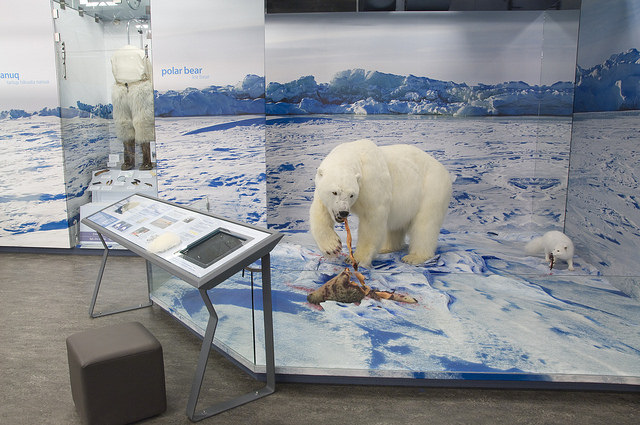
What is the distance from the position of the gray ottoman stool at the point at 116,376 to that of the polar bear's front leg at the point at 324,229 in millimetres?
1741

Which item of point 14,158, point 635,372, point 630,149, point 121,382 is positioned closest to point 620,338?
point 635,372

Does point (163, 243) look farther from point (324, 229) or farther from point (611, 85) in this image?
point (611, 85)

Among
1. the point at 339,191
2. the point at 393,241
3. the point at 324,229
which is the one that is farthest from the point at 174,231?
the point at 393,241

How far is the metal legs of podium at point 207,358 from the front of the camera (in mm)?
2211

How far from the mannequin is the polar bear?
108 inches

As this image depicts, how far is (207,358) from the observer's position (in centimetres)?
229

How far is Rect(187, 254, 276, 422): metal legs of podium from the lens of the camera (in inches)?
87.0

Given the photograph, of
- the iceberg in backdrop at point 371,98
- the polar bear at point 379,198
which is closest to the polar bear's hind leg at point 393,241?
the polar bear at point 379,198

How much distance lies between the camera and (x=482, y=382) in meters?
2.52

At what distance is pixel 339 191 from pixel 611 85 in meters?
2.69

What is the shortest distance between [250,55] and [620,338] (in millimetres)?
3822

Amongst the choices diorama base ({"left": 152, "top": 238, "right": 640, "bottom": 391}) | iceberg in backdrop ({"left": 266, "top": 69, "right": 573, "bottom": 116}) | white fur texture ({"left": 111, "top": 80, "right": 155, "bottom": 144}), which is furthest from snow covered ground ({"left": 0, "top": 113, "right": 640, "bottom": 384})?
white fur texture ({"left": 111, "top": 80, "right": 155, "bottom": 144})

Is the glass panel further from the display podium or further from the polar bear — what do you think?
the display podium

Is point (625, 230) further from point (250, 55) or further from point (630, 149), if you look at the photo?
point (250, 55)
